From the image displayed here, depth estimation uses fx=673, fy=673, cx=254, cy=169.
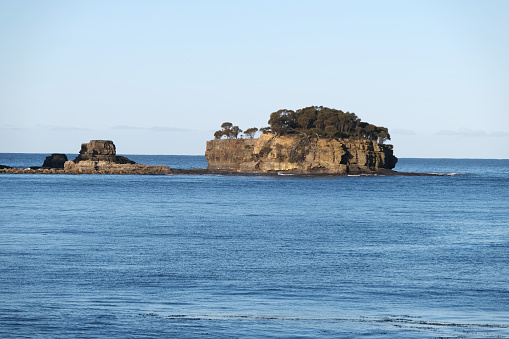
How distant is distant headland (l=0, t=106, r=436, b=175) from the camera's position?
149 meters

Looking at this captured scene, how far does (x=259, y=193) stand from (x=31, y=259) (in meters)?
61.0

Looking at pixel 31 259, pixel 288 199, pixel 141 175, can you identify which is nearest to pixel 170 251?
pixel 31 259

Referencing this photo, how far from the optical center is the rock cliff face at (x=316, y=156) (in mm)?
147375

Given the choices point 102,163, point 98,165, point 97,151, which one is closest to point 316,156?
point 102,163

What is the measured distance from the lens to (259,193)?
92.9 metres

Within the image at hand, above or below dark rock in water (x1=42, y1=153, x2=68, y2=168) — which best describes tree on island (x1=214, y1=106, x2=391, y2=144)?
above

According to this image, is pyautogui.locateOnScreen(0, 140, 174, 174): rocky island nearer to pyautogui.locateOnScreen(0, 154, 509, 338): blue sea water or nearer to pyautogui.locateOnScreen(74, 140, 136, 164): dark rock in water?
pyautogui.locateOnScreen(74, 140, 136, 164): dark rock in water

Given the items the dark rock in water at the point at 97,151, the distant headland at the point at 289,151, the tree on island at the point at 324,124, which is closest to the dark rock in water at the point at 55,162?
the distant headland at the point at 289,151

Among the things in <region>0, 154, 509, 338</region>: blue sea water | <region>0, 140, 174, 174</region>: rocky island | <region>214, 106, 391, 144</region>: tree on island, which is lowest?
<region>0, 154, 509, 338</region>: blue sea water

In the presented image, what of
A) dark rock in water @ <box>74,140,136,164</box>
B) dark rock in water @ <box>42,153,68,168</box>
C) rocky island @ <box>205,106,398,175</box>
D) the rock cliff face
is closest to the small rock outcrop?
dark rock in water @ <box>74,140,136,164</box>

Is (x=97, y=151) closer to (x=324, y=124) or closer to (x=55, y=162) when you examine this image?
(x=55, y=162)

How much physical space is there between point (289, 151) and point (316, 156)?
6533 millimetres

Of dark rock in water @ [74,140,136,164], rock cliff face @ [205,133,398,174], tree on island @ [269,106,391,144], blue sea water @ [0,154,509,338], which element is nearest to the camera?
blue sea water @ [0,154,509,338]

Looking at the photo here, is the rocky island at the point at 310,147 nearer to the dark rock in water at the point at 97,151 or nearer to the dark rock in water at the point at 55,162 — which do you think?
the dark rock in water at the point at 97,151
